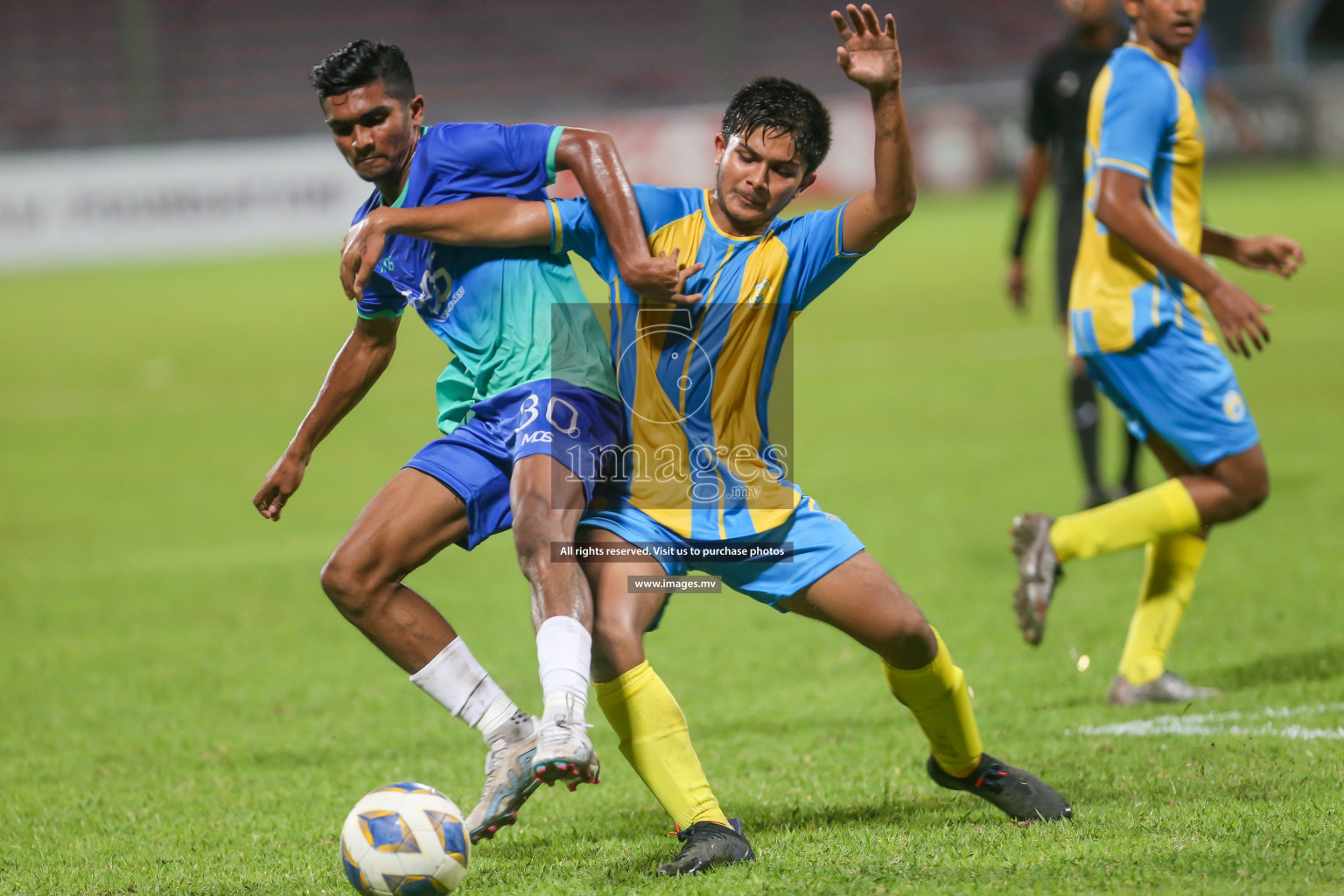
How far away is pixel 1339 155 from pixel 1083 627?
A: 836 inches

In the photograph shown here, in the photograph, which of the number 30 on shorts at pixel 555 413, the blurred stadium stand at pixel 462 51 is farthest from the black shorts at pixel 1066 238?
the blurred stadium stand at pixel 462 51

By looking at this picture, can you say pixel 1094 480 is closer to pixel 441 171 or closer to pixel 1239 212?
pixel 441 171

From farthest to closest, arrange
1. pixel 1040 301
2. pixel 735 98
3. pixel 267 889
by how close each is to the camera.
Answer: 1. pixel 1040 301
2. pixel 735 98
3. pixel 267 889

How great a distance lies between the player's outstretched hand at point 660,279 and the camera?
343cm

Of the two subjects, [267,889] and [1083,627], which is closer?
[267,889]

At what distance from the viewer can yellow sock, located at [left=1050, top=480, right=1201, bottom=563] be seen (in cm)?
466

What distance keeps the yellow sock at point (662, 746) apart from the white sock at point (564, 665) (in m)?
0.24

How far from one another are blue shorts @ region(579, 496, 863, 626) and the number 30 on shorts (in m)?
0.23

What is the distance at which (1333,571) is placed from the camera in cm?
614

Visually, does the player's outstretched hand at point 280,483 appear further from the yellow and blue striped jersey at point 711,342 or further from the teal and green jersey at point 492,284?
the yellow and blue striped jersey at point 711,342

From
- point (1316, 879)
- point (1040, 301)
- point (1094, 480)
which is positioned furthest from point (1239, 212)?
point (1316, 879)

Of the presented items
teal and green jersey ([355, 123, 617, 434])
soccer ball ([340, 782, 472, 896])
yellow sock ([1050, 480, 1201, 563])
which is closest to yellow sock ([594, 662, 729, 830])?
soccer ball ([340, 782, 472, 896])

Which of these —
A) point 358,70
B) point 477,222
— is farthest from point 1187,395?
point 358,70

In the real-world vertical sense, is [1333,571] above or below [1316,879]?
below
